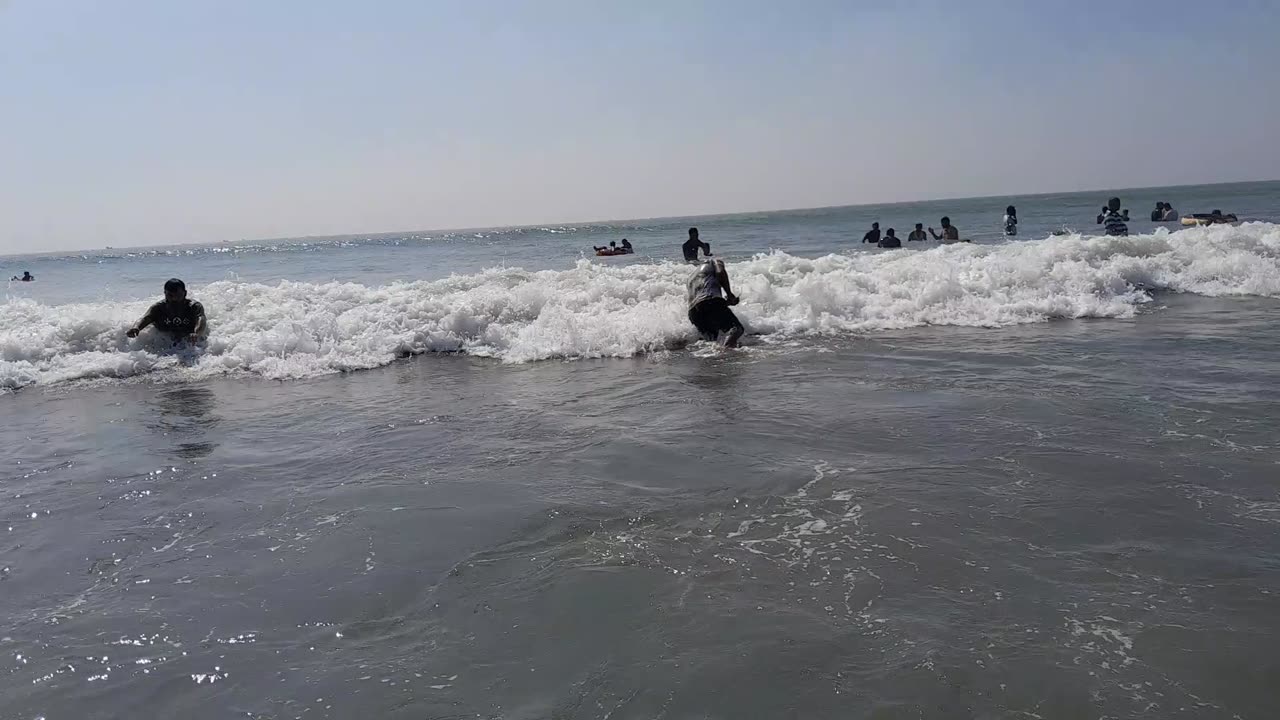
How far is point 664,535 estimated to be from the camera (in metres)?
4.07

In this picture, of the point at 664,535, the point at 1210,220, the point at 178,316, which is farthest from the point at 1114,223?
the point at 178,316

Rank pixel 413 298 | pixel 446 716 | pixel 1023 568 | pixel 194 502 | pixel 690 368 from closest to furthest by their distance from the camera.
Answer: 1. pixel 446 716
2. pixel 1023 568
3. pixel 194 502
4. pixel 690 368
5. pixel 413 298

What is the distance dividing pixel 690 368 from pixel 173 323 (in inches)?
275

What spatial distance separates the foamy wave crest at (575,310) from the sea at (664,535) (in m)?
0.49

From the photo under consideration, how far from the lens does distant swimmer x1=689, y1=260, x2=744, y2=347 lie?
1027cm

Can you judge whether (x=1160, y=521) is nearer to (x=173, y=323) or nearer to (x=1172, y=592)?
(x=1172, y=592)

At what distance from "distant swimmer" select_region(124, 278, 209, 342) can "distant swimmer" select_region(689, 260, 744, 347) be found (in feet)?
A: 21.4

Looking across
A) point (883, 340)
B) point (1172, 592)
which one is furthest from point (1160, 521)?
point (883, 340)

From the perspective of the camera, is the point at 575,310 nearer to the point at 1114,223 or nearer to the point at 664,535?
the point at 664,535

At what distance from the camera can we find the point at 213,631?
335 cm

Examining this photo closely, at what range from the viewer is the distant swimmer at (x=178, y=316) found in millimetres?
10289

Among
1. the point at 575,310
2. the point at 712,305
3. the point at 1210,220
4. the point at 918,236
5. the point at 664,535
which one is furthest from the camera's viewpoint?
the point at 918,236

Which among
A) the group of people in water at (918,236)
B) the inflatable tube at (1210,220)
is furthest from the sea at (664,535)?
the inflatable tube at (1210,220)

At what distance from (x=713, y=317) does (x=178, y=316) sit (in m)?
7.11
